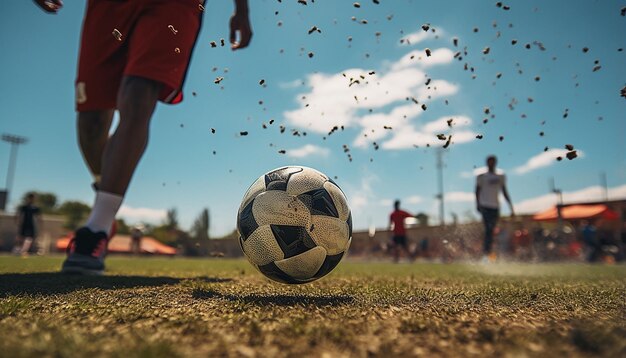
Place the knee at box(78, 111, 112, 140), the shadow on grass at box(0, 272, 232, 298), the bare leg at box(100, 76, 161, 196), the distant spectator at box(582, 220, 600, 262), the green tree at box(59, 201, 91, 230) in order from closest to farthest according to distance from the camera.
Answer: the shadow on grass at box(0, 272, 232, 298) → the bare leg at box(100, 76, 161, 196) → the knee at box(78, 111, 112, 140) → the distant spectator at box(582, 220, 600, 262) → the green tree at box(59, 201, 91, 230)

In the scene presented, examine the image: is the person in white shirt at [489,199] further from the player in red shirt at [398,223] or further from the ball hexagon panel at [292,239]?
the ball hexagon panel at [292,239]

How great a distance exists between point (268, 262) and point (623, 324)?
185 centimetres

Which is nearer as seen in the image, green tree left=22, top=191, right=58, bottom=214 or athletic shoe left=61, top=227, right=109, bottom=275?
athletic shoe left=61, top=227, right=109, bottom=275

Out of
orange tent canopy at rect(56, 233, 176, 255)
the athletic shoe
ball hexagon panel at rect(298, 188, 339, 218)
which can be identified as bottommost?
orange tent canopy at rect(56, 233, 176, 255)

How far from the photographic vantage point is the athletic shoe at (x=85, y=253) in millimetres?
3455

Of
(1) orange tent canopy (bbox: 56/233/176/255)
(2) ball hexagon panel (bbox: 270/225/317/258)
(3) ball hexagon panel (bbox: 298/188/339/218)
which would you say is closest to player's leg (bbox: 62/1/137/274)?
(2) ball hexagon panel (bbox: 270/225/317/258)

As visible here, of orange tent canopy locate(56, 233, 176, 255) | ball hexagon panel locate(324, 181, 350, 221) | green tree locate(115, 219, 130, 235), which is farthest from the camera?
green tree locate(115, 219, 130, 235)

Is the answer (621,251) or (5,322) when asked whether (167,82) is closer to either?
(5,322)

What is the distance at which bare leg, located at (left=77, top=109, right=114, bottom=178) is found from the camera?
4.20 metres

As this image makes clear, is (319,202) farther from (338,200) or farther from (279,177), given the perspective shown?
(279,177)

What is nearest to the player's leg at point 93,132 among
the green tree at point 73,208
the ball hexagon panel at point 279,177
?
the ball hexagon panel at point 279,177

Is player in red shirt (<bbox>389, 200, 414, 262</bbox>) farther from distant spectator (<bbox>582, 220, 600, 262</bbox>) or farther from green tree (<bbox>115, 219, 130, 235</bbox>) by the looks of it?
green tree (<bbox>115, 219, 130, 235</bbox>)

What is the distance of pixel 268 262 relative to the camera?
2762mm

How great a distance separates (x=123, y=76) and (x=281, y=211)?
196cm
